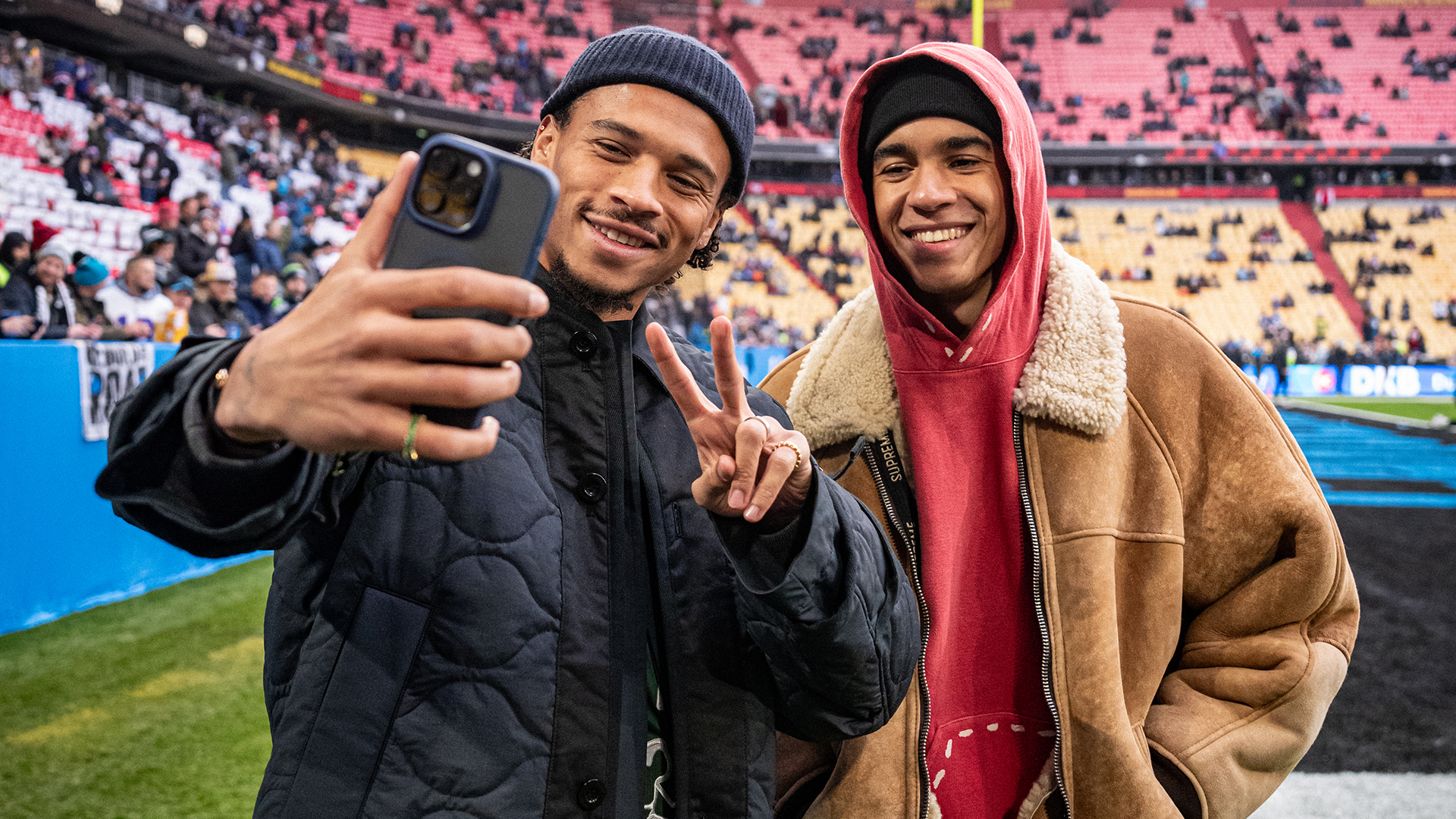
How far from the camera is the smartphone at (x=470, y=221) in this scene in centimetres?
81

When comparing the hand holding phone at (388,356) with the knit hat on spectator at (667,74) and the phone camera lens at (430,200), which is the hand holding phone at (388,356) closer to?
the phone camera lens at (430,200)

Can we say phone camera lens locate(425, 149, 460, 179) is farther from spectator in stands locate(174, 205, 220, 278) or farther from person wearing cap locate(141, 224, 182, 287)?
spectator in stands locate(174, 205, 220, 278)

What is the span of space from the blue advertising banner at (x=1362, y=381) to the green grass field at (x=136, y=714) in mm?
23332

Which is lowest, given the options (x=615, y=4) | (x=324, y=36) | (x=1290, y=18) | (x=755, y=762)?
(x=755, y=762)

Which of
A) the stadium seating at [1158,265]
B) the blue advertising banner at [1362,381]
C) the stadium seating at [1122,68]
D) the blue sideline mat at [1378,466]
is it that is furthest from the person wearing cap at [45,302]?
the stadium seating at [1122,68]

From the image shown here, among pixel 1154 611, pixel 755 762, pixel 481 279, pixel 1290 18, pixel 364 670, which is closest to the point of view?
pixel 481 279

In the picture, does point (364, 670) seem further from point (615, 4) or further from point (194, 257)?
point (615, 4)

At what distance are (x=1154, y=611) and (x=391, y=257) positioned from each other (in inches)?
61.8

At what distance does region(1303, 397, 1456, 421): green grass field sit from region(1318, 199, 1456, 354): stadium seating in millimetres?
5844

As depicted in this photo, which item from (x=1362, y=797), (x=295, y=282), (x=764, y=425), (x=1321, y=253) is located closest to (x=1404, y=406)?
(x=1321, y=253)

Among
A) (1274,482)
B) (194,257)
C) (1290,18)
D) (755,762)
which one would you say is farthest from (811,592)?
(1290,18)

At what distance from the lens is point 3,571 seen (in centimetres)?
409

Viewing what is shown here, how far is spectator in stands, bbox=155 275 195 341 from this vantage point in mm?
7004

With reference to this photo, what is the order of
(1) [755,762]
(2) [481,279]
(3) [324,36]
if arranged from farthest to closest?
(3) [324,36], (1) [755,762], (2) [481,279]
